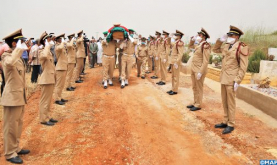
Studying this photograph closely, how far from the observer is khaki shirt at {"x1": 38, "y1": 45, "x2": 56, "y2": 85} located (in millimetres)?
5232

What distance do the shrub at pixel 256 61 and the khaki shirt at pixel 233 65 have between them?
16.9ft

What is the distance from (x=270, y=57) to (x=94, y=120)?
7.79 meters

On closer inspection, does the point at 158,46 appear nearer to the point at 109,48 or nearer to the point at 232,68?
the point at 109,48

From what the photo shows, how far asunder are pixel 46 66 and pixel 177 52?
14.9 feet

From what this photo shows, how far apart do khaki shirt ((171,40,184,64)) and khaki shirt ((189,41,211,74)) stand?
4.25ft

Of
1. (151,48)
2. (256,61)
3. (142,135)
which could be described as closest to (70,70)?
(142,135)

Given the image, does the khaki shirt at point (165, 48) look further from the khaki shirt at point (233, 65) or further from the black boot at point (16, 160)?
the black boot at point (16, 160)

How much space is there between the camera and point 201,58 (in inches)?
257

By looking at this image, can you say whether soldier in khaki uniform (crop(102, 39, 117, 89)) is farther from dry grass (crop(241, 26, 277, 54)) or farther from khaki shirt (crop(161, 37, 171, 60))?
dry grass (crop(241, 26, 277, 54))

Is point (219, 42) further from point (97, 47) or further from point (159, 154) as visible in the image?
point (97, 47)

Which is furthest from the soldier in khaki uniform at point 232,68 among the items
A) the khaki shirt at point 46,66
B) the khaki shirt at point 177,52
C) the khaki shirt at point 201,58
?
the khaki shirt at point 46,66

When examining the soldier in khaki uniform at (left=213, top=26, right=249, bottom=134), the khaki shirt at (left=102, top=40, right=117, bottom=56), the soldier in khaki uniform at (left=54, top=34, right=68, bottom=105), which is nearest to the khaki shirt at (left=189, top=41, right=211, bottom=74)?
the soldier in khaki uniform at (left=213, top=26, right=249, bottom=134)

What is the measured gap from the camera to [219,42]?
560 centimetres

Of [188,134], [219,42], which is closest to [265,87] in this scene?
[219,42]
